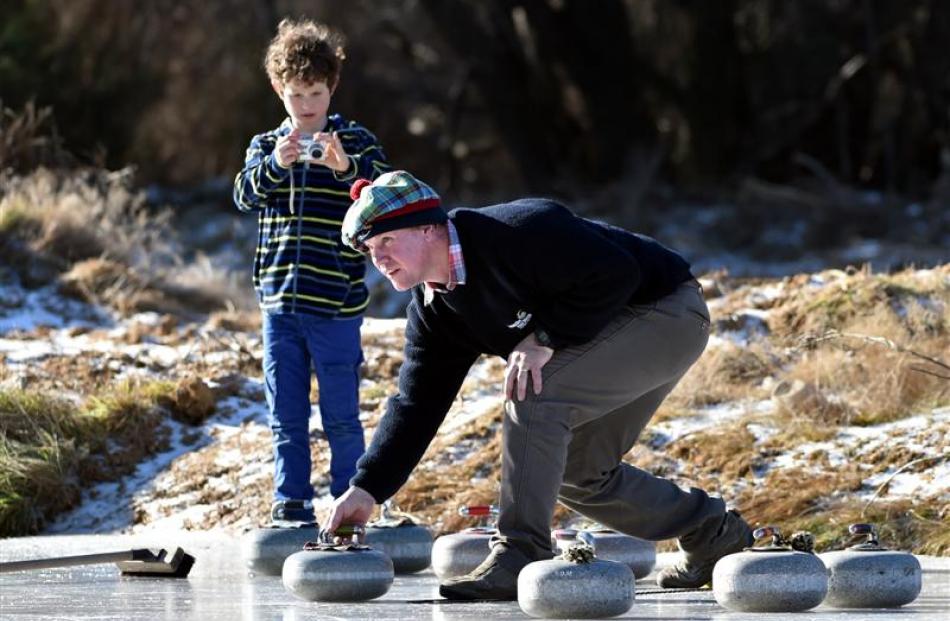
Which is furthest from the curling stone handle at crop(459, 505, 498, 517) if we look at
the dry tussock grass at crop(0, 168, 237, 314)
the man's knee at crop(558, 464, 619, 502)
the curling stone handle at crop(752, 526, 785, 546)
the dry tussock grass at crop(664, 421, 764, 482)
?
the dry tussock grass at crop(0, 168, 237, 314)

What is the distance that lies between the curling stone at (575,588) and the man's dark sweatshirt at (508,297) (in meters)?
0.60

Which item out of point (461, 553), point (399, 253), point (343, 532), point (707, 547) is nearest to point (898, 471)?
point (707, 547)

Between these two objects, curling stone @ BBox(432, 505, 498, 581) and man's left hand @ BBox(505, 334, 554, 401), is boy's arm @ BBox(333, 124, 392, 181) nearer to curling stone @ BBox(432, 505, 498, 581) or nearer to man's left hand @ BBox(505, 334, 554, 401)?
curling stone @ BBox(432, 505, 498, 581)

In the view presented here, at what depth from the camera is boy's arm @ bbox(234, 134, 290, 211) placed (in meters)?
6.11

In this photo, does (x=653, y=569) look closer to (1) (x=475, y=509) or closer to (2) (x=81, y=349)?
(1) (x=475, y=509)

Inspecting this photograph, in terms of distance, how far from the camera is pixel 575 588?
414cm

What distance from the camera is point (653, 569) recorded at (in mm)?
5805

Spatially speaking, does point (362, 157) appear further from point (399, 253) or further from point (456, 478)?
point (399, 253)

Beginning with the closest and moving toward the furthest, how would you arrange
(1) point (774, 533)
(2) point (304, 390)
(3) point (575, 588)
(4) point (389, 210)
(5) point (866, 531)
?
(3) point (575, 588)
(4) point (389, 210)
(1) point (774, 533)
(5) point (866, 531)
(2) point (304, 390)

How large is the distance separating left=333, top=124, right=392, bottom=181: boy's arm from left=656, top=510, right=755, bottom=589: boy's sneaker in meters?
1.96

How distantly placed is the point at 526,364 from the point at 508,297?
18cm

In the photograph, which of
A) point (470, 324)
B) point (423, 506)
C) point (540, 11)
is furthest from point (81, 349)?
point (540, 11)

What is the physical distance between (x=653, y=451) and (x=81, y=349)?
11.9ft

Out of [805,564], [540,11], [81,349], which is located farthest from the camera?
[540,11]
